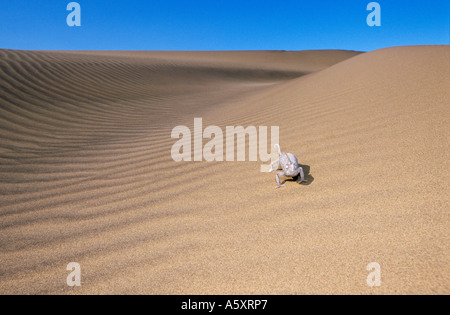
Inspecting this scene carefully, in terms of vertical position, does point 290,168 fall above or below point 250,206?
above

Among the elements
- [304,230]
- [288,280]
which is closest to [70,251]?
[288,280]

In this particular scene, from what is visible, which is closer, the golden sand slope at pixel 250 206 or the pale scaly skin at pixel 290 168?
the golden sand slope at pixel 250 206

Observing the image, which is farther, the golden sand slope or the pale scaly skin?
the pale scaly skin

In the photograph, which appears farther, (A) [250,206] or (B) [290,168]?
(B) [290,168]

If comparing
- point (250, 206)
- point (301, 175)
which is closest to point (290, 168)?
point (301, 175)

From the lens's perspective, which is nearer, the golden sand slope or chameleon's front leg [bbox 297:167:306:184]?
the golden sand slope

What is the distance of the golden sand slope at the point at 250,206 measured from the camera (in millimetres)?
1510

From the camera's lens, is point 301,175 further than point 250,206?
Yes

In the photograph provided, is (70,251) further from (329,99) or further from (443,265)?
(329,99)

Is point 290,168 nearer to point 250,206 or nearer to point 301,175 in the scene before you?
point 301,175

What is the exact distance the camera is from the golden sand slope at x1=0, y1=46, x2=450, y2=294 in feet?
4.95

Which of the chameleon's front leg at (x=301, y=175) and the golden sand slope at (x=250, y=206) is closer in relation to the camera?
the golden sand slope at (x=250, y=206)

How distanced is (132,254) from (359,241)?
1.40 metres

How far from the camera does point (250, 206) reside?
2.24 metres
